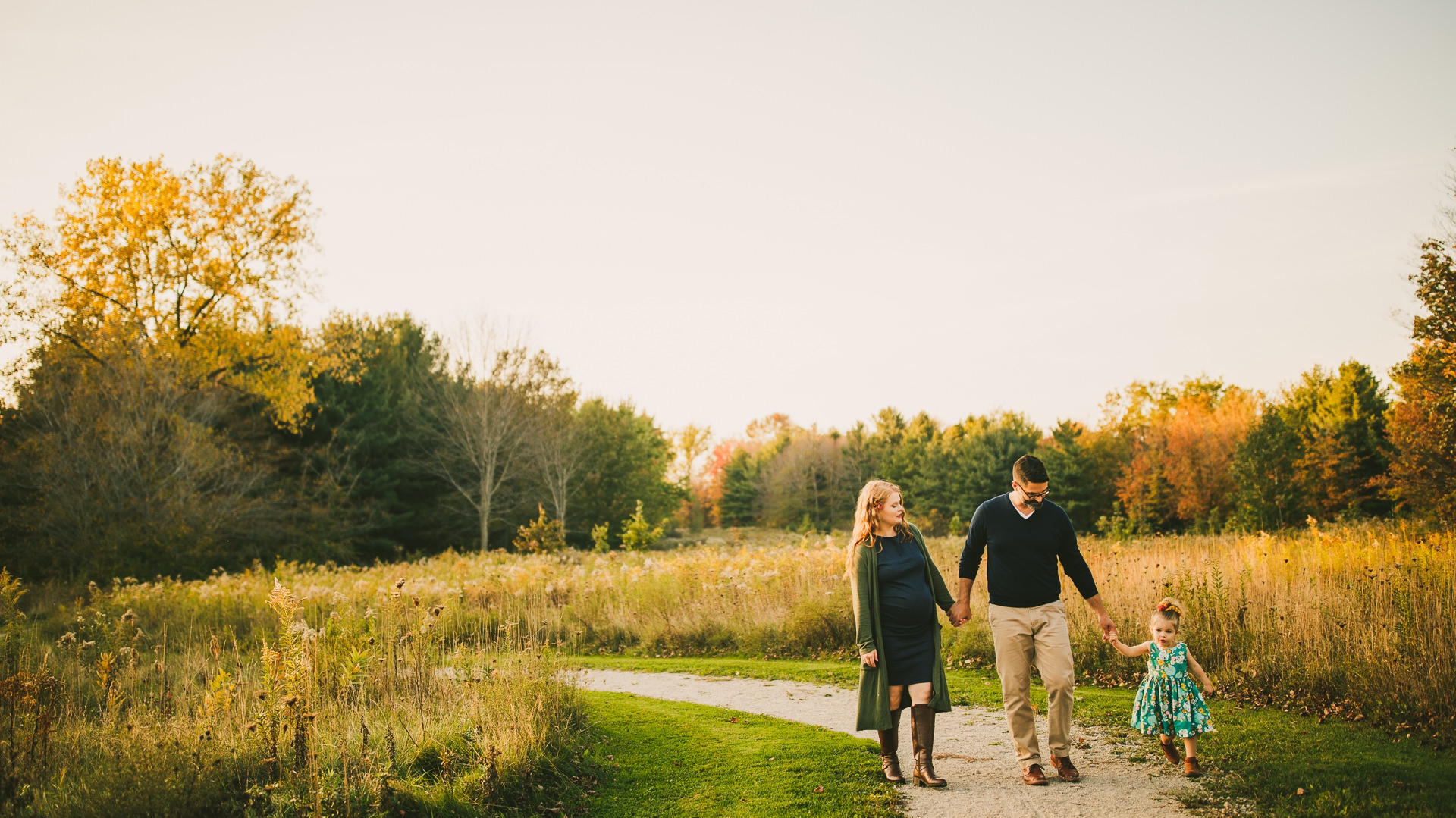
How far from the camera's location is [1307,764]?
501cm

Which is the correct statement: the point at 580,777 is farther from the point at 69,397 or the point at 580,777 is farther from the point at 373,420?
the point at 373,420

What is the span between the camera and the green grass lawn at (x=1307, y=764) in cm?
437

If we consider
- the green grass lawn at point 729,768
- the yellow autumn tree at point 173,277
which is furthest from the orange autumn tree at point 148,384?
the green grass lawn at point 729,768

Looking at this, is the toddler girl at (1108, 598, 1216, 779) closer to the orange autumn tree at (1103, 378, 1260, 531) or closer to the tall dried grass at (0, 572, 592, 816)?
the tall dried grass at (0, 572, 592, 816)

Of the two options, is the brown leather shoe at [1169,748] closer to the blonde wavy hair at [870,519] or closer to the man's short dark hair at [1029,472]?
the man's short dark hair at [1029,472]

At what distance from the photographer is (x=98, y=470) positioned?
1797 centimetres

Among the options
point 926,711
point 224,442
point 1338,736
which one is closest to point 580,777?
point 926,711

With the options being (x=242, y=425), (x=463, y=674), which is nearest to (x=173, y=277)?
(x=242, y=425)

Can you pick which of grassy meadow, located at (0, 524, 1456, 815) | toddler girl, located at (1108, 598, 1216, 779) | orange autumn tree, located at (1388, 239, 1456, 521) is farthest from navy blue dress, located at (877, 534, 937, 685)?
orange autumn tree, located at (1388, 239, 1456, 521)

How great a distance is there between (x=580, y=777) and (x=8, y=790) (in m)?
3.19

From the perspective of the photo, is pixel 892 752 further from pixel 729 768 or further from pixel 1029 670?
pixel 729 768

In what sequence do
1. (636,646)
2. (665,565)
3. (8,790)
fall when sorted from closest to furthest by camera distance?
(8,790) → (636,646) → (665,565)

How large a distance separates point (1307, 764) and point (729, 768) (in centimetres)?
371

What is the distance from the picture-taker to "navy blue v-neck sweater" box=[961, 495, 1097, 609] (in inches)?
196
